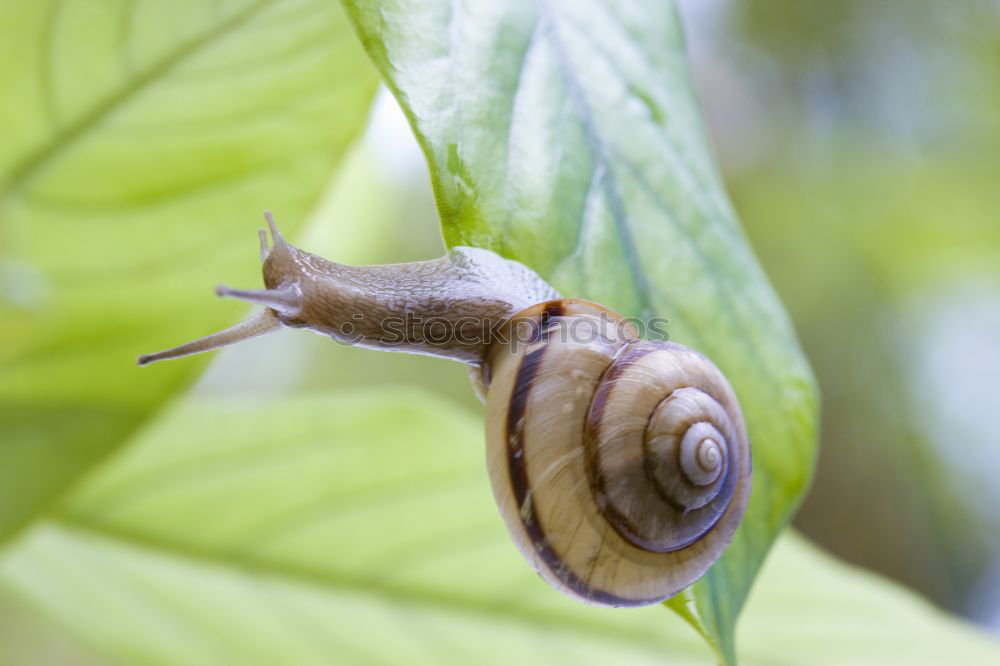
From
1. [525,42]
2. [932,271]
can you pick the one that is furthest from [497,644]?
[932,271]

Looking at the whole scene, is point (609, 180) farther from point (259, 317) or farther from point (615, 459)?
point (259, 317)

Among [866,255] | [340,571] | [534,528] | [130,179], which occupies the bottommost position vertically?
[866,255]

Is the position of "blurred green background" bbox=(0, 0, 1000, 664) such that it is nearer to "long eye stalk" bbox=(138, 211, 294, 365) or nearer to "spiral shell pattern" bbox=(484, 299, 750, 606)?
"long eye stalk" bbox=(138, 211, 294, 365)

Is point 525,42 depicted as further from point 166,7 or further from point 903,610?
point 903,610

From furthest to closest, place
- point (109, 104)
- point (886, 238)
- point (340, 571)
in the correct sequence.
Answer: point (886, 238), point (340, 571), point (109, 104)

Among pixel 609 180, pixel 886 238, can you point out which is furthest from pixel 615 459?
pixel 886 238

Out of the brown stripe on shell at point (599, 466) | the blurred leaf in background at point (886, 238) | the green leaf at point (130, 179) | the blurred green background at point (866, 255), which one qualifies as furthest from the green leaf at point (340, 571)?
the blurred leaf in background at point (886, 238)
